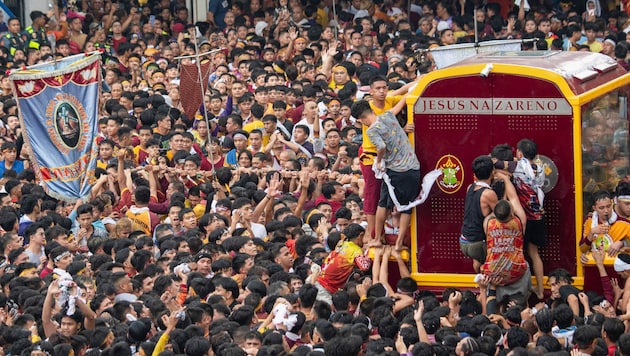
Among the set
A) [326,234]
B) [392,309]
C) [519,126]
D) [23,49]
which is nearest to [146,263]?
[326,234]

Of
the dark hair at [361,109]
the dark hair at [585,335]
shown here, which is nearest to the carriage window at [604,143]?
the dark hair at [361,109]

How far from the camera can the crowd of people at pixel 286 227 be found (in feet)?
43.9

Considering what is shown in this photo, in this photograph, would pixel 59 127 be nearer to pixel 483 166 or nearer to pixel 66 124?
pixel 66 124

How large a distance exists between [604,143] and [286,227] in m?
3.71

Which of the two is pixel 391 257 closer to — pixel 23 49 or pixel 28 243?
pixel 28 243

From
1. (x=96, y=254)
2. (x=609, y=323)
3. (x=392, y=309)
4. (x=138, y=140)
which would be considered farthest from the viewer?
(x=138, y=140)

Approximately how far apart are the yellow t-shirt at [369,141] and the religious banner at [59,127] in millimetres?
4689

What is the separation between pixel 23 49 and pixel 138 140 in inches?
210

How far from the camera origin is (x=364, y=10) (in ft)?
88.4

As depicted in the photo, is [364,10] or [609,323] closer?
[609,323]

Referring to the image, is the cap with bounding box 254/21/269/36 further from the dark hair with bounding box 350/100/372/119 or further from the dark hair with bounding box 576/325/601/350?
the dark hair with bounding box 576/325/601/350

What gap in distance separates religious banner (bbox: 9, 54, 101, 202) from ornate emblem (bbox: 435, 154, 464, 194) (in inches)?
214

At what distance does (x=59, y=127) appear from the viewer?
18703 millimetres

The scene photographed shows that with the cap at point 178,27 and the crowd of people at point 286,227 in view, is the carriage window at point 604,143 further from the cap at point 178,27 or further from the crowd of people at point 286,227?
the cap at point 178,27
